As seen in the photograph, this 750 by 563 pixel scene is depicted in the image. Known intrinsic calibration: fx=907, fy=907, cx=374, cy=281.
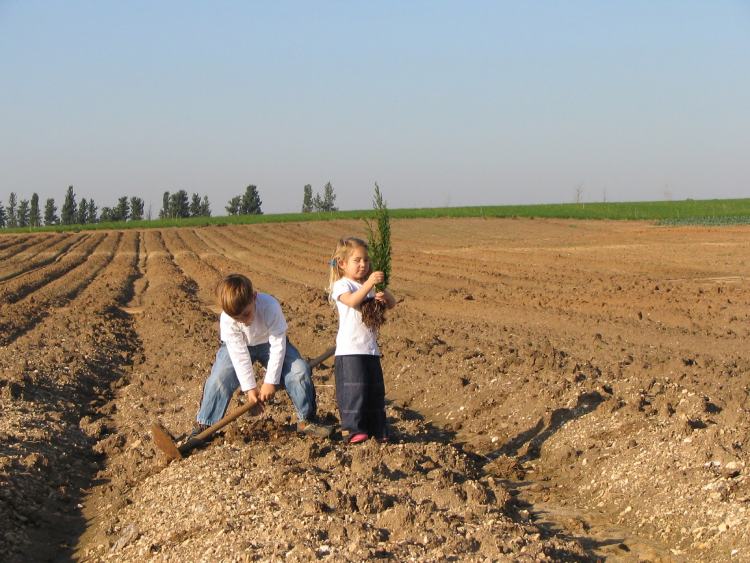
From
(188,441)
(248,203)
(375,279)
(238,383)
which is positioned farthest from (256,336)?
(248,203)

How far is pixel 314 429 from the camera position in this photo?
623 centimetres

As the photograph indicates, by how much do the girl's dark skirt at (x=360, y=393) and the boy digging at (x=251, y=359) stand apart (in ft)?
0.68

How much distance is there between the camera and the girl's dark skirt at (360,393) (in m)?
6.04

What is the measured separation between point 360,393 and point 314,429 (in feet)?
1.52

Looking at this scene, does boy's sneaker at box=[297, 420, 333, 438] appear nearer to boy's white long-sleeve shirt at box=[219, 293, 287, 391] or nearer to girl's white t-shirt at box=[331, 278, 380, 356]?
boy's white long-sleeve shirt at box=[219, 293, 287, 391]

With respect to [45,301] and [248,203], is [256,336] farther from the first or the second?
[248,203]

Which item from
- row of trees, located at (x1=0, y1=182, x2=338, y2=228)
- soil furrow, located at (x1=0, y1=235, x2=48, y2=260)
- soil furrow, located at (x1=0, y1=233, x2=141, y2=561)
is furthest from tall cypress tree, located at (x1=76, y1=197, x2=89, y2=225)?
soil furrow, located at (x1=0, y1=233, x2=141, y2=561)

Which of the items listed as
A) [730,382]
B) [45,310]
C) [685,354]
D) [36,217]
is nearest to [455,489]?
[730,382]

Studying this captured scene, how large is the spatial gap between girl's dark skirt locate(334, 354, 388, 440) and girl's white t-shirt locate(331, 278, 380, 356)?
0.06 metres

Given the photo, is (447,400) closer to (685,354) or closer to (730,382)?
(730,382)

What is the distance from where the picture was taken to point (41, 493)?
5.99 m

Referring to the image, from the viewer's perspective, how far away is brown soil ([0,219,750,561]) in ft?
15.1

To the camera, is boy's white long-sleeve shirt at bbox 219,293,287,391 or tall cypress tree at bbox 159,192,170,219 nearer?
boy's white long-sleeve shirt at bbox 219,293,287,391

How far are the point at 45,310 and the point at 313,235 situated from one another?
90.9ft
